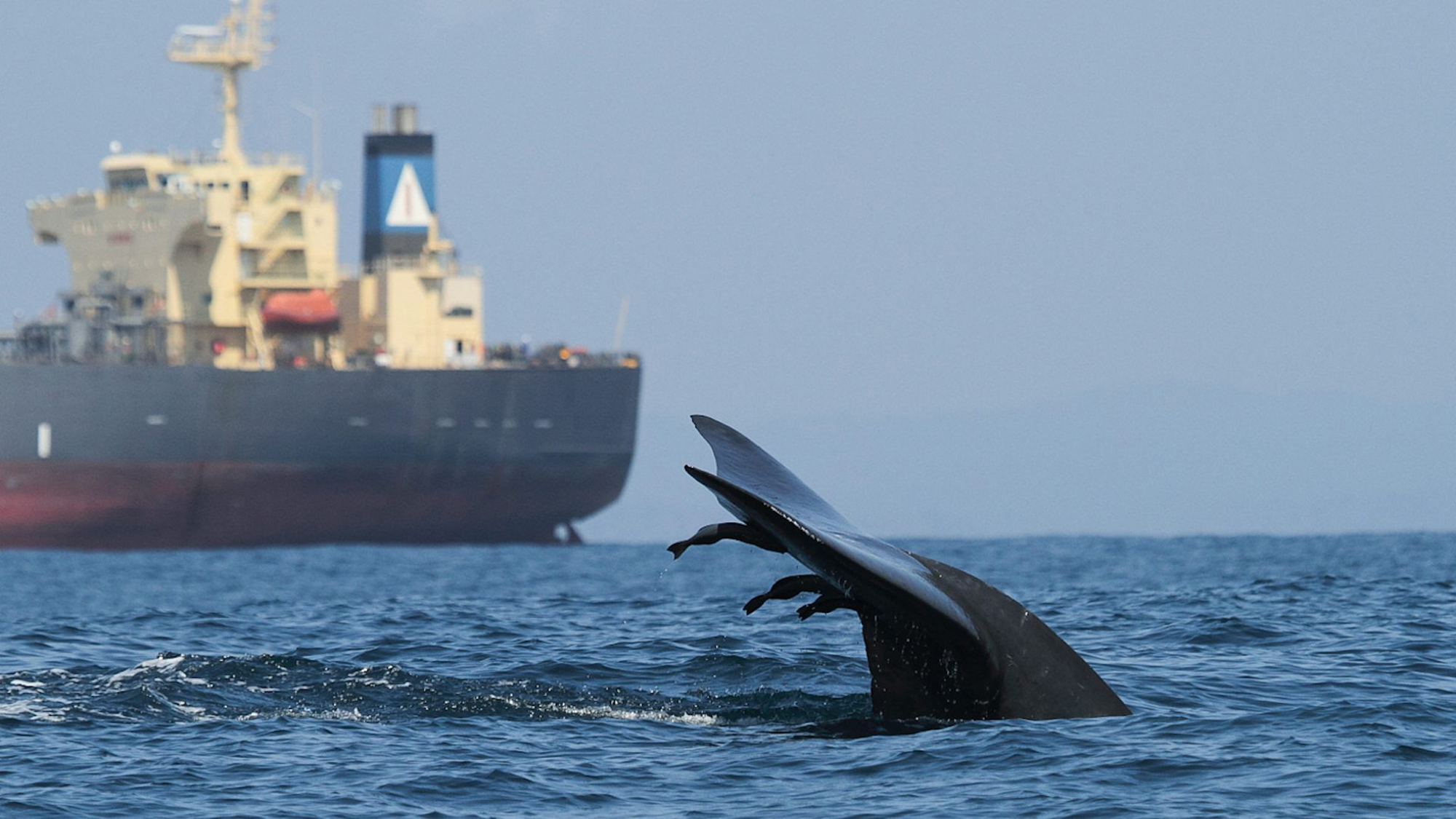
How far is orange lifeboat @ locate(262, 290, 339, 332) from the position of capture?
2660 inches

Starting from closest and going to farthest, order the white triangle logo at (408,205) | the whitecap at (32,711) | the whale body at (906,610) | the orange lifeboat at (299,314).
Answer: the whale body at (906,610)
the whitecap at (32,711)
the orange lifeboat at (299,314)
the white triangle logo at (408,205)

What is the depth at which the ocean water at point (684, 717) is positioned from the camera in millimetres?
10125

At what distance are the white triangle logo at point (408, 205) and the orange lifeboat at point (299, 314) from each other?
5637 mm

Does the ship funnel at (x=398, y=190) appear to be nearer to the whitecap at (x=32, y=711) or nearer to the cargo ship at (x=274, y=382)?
the cargo ship at (x=274, y=382)

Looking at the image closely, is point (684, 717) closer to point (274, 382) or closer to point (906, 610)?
point (906, 610)

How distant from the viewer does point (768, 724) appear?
12.5 meters

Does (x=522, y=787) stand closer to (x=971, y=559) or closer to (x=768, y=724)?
(x=768, y=724)

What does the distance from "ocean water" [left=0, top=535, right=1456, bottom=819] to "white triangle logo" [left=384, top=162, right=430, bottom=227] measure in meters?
50.8

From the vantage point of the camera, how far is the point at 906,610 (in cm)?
1004

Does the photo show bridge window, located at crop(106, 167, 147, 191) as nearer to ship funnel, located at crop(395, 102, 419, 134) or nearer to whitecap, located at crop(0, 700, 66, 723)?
ship funnel, located at crop(395, 102, 419, 134)

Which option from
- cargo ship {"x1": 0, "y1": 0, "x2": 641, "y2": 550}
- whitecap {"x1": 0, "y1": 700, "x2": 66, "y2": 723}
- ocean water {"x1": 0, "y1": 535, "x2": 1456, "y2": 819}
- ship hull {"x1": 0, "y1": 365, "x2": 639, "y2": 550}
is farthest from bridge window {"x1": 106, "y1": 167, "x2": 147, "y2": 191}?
whitecap {"x1": 0, "y1": 700, "x2": 66, "y2": 723}

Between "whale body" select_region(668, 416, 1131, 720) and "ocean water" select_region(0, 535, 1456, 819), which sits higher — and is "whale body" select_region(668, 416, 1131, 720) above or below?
above

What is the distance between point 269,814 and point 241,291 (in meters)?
61.6

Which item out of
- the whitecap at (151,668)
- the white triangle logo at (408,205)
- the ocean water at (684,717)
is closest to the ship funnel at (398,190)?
the white triangle logo at (408,205)
